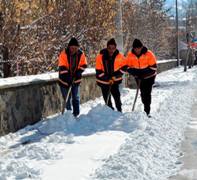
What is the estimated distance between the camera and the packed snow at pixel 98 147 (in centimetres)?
622

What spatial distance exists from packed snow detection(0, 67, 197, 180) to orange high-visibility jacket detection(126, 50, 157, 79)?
957 millimetres

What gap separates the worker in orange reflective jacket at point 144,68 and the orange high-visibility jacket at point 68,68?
49.9 inches

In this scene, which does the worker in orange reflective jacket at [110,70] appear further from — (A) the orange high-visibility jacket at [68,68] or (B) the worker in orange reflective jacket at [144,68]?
(A) the orange high-visibility jacket at [68,68]

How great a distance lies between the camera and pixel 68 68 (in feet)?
35.1

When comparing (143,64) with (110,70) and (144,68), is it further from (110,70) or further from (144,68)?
(110,70)

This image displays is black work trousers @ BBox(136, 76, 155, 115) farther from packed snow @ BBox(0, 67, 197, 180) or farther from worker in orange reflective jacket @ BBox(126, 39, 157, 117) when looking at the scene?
packed snow @ BBox(0, 67, 197, 180)

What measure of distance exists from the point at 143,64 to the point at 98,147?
154 inches

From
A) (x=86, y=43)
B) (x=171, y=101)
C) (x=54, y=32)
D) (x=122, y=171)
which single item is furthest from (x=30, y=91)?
(x=86, y=43)

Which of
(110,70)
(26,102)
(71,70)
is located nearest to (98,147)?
(26,102)

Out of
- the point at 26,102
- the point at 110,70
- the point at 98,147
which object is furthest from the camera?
the point at 110,70

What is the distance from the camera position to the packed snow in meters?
6.22

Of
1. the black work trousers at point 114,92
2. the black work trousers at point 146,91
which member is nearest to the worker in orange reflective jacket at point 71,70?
the black work trousers at point 114,92

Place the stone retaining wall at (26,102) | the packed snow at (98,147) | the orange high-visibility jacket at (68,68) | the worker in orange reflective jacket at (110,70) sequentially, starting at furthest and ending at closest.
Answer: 1. the worker in orange reflective jacket at (110,70)
2. the orange high-visibility jacket at (68,68)
3. the stone retaining wall at (26,102)
4. the packed snow at (98,147)

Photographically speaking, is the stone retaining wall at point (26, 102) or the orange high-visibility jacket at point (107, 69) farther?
the orange high-visibility jacket at point (107, 69)
